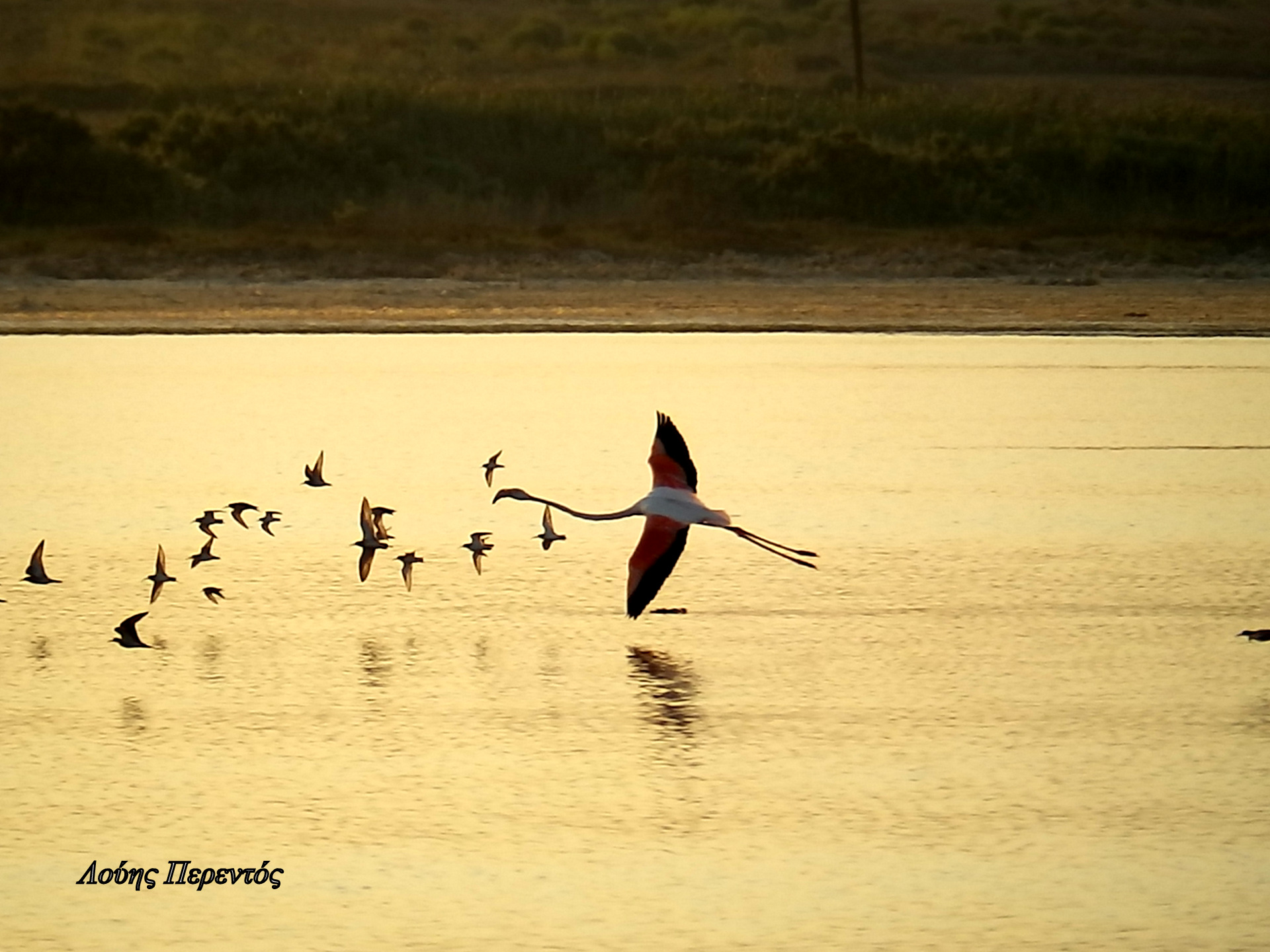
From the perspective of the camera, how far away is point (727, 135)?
99.2 feet

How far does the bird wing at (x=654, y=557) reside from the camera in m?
7.83

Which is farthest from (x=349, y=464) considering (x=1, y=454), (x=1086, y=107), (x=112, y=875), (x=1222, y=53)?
(x=1222, y=53)

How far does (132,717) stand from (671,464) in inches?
81.7

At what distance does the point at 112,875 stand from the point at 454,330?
44.5 feet

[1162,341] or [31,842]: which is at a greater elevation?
[31,842]

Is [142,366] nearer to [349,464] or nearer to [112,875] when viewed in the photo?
[349,464]

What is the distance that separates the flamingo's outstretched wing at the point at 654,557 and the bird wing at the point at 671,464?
0.26 metres

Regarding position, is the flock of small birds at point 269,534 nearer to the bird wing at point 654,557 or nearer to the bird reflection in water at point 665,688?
the bird wing at point 654,557

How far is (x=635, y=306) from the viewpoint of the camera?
20.4m

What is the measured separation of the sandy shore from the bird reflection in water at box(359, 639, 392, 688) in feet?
36.1

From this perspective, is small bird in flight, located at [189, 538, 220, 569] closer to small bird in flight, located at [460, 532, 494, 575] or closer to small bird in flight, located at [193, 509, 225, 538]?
small bird in flight, located at [193, 509, 225, 538]

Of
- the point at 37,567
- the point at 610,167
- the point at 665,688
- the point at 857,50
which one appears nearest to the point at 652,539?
the point at 665,688

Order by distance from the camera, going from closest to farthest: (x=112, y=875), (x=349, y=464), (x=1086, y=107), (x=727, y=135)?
(x=112, y=875) → (x=349, y=464) → (x=727, y=135) → (x=1086, y=107)

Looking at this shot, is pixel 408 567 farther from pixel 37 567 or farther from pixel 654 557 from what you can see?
pixel 37 567
